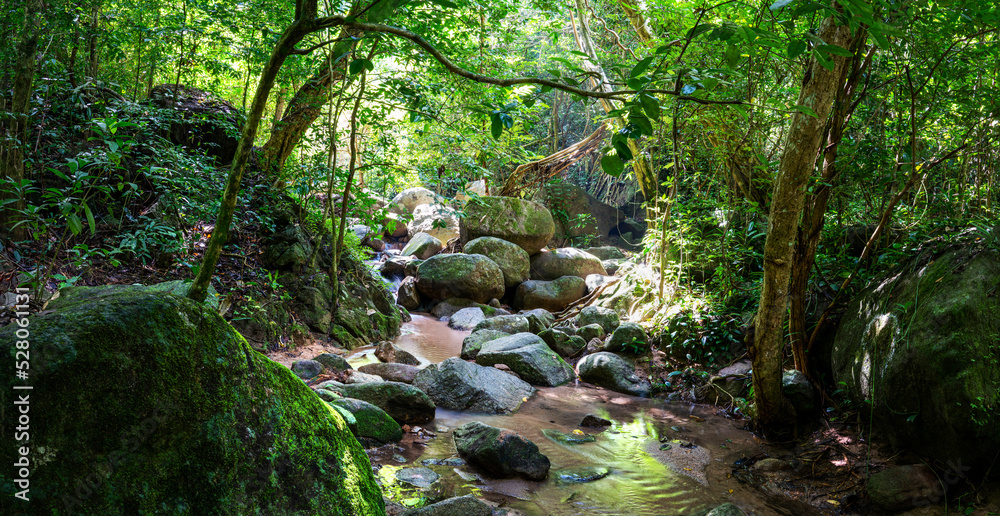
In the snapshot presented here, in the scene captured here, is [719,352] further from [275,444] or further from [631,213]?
[631,213]

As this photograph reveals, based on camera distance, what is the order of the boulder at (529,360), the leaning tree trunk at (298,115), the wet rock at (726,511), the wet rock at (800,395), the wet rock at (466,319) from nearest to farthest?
the wet rock at (726,511) < the wet rock at (800,395) < the boulder at (529,360) < the leaning tree trunk at (298,115) < the wet rock at (466,319)

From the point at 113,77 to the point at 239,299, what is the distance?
13.1 feet

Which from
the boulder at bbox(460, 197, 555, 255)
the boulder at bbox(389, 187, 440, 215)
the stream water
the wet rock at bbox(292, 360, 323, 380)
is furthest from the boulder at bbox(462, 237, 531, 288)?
the boulder at bbox(389, 187, 440, 215)

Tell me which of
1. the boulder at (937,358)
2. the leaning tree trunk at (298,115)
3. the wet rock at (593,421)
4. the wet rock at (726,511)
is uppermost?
the leaning tree trunk at (298,115)

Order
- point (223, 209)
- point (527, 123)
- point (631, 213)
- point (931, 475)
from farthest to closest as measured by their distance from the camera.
→ point (631, 213) < point (931, 475) < point (527, 123) < point (223, 209)

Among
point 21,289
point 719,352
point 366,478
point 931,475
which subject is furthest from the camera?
point 719,352

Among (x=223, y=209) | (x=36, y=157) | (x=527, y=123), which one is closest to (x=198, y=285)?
(x=223, y=209)

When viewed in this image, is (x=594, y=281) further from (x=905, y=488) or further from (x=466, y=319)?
(x=905, y=488)

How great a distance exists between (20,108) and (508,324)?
6353 mm

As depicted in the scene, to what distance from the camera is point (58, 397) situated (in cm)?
129

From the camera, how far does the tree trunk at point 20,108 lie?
403cm

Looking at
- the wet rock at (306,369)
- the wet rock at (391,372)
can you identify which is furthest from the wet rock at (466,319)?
the wet rock at (306,369)

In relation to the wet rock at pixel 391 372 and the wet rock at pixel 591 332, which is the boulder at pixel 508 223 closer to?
the wet rock at pixel 591 332

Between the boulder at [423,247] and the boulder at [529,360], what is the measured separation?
6.93 metres
